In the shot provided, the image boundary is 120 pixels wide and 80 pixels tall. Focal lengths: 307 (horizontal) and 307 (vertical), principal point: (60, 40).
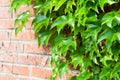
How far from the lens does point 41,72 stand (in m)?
1.69

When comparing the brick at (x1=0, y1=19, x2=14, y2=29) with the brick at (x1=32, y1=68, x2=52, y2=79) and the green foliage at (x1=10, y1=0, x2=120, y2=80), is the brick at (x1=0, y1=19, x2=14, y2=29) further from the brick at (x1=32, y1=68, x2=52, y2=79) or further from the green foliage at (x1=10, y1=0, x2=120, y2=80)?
the brick at (x1=32, y1=68, x2=52, y2=79)

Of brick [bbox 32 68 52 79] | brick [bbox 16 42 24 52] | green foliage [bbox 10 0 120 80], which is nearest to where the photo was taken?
green foliage [bbox 10 0 120 80]

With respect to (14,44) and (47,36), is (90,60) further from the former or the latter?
(14,44)

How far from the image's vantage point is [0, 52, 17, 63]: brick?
181 centimetres

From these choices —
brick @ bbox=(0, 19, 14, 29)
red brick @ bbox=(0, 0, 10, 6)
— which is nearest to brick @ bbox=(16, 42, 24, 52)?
brick @ bbox=(0, 19, 14, 29)

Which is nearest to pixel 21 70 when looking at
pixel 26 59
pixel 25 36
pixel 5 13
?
pixel 26 59

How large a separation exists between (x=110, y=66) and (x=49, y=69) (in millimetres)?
394

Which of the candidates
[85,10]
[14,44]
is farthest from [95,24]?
[14,44]

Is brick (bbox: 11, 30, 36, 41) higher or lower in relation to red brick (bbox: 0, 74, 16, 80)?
higher

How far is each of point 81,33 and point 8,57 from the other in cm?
59

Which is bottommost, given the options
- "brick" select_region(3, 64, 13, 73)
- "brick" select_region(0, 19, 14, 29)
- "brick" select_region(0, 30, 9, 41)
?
"brick" select_region(3, 64, 13, 73)

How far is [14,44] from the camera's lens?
70.8 inches

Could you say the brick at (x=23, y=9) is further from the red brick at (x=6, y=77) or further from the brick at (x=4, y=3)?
the red brick at (x=6, y=77)

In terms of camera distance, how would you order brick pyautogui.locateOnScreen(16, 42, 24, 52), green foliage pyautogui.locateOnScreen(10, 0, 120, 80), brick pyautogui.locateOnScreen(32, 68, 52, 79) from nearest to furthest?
green foliage pyautogui.locateOnScreen(10, 0, 120, 80) → brick pyautogui.locateOnScreen(32, 68, 52, 79) → brick pyautogui.locateOnScreen(16, 42, 24, 52)
